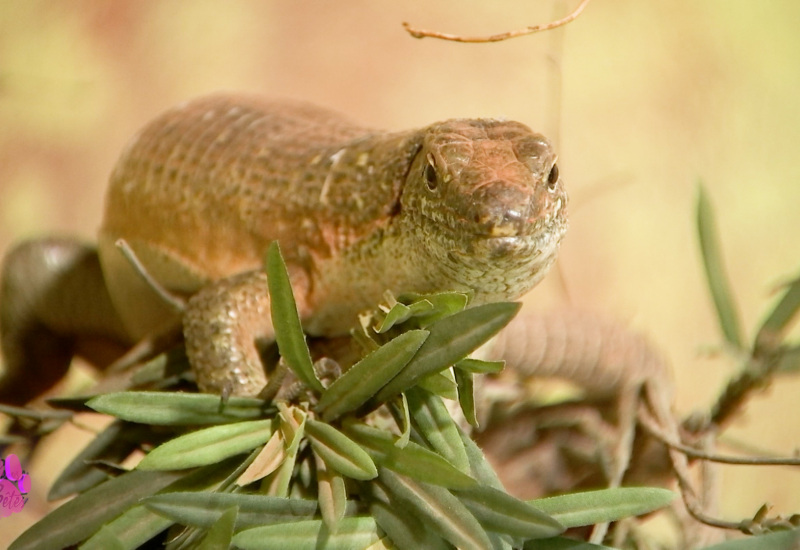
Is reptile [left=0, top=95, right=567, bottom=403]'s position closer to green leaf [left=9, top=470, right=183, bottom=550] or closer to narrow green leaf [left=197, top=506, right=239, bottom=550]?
green leaf [left=9, top=470, right=183, bottom=550]

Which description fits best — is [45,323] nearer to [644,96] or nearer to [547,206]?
[547,206]

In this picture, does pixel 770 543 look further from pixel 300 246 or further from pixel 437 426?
pixel 300 246

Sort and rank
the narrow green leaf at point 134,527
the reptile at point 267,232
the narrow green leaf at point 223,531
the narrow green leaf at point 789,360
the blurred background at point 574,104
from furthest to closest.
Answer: the blurred background at point 574,104 < the narrow green leaf at point 789,360 < the reptile at point 267,232 < the narrow green leaf at point 134,527 < the narrow green leaf at point 223,531

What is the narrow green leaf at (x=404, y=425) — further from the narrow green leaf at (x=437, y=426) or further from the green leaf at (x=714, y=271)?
the green leaf at (x=714, y=271)

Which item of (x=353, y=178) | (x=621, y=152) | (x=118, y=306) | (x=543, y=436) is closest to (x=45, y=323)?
(x=118, y=306)

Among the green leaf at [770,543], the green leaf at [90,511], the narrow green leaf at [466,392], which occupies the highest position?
the narrow green leaf at [466,392]

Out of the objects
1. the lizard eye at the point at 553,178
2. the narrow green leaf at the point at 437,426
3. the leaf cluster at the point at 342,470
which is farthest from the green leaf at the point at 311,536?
the lizard eye at the point at 553,178

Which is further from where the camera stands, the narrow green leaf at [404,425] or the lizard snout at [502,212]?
the lizard snout at [502,212]
